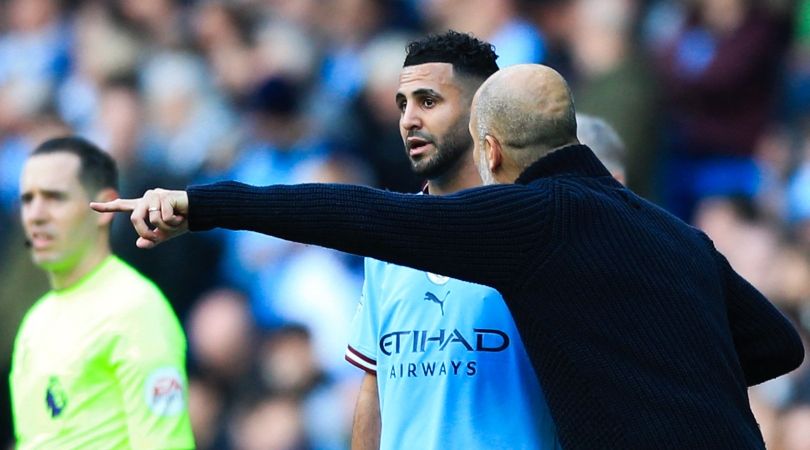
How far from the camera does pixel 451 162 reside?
4859 millimetres

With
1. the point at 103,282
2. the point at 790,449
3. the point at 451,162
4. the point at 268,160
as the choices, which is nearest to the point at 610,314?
the point at 451,162

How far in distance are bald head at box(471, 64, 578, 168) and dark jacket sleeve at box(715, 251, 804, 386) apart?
61 centimetres

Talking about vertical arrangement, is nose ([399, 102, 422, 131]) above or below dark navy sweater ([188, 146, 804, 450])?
above

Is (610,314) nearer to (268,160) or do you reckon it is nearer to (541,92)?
(541,92)

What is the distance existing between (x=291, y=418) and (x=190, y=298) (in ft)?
4.30

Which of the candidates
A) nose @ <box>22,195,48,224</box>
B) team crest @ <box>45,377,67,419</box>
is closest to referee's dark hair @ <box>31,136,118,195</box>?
nose @ <box>22,195,48,224</box>

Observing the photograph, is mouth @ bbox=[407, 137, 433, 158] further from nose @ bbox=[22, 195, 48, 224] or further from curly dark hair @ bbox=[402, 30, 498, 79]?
nose @ bbox=[22, 195, 48, 224]

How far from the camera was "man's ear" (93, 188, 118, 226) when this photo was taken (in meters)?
6.02

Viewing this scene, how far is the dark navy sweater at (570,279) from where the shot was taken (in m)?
3.96

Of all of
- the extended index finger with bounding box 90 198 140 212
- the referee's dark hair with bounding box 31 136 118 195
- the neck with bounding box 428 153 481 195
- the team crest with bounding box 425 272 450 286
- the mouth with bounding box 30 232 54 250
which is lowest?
the extended index finger with bounding box 90 198 140 212

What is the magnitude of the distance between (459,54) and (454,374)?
1.13m

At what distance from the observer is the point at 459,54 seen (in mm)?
5043

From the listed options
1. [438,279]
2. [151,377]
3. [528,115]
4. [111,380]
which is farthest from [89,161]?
[528,115]

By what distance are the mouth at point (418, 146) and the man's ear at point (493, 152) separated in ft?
1.75
